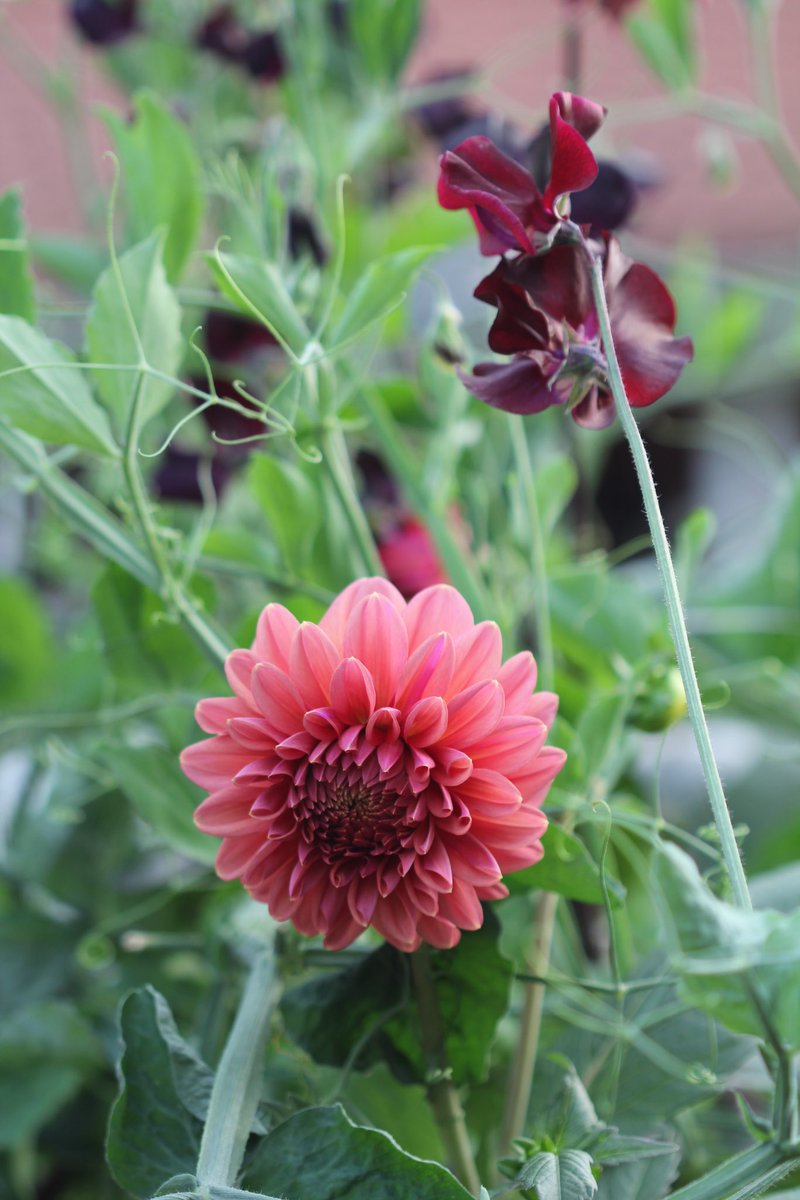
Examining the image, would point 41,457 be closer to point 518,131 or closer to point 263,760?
point 263,760

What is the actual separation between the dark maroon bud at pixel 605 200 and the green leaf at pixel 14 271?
0.46 ft

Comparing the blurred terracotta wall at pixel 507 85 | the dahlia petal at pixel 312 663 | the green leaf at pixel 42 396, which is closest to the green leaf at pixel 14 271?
the green leaf at pixel 42 396

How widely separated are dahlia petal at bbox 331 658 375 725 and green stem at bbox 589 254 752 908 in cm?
5

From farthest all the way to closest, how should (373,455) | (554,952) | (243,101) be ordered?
(243,101) → (373,455) → (554,952)

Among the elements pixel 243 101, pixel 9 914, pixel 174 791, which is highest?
pixel 243 101

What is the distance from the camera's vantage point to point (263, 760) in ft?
0.66

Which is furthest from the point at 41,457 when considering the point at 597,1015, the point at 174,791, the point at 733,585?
the point at 733,585

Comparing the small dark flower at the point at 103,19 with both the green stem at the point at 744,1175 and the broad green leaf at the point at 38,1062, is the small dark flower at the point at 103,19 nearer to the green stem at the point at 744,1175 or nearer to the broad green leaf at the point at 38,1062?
the broad green leaf at the point at 38,1062

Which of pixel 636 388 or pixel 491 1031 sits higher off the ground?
pixel 636 388

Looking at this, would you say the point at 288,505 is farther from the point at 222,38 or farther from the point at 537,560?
the point at 222,38

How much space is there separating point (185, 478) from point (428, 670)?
9.6 inches

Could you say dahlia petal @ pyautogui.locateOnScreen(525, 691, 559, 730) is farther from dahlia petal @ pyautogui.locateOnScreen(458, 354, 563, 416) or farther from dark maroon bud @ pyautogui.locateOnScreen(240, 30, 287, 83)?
dark maroon bud @ pyautogui.locateOnScreen(240, 30, 287, 83)

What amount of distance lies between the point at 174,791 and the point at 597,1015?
0.12 metres

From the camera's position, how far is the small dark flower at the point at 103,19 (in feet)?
1.71
